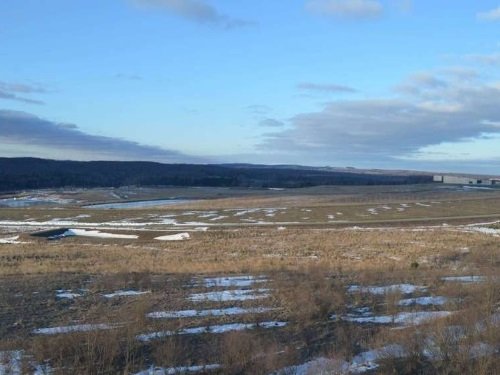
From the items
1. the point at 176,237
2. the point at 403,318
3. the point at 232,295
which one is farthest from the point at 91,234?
the point at 403,318

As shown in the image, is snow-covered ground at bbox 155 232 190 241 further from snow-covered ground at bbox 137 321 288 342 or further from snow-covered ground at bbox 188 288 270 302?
snow-covered ground at bbox 137 321 288 342

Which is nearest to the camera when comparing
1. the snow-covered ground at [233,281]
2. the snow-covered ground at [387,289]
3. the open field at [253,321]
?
the open field at [253,321]

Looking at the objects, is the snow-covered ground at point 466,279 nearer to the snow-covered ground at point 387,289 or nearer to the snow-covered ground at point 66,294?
the snow-covered ground at point 387,289

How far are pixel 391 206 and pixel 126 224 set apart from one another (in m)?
33.5

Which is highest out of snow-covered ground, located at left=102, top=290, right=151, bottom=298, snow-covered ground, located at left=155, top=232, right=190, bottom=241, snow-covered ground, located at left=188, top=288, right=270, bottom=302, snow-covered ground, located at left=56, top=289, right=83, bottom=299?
snow-covered ground, located at left=188, top=288, right=270, bottom=302

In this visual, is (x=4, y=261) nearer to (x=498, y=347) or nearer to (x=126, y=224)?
(x=498, y=347)

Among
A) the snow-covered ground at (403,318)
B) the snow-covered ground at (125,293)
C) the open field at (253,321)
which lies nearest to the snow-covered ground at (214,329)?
the open field at (253,321)

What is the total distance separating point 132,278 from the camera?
1571cm

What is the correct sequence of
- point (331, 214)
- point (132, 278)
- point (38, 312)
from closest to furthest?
point (38, 312)
point (132, 278)
point (331, 214)

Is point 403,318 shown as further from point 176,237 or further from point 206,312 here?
point 176,237

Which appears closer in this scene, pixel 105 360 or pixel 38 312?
pixel 105 360

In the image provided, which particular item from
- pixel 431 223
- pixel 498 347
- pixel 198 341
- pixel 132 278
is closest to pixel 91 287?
pixel 132 278

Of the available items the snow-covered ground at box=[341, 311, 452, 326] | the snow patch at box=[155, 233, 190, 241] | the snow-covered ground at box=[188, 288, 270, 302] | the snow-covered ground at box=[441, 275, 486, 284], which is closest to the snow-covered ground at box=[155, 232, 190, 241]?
the snow patch at box=[155, 233, 190, 241]

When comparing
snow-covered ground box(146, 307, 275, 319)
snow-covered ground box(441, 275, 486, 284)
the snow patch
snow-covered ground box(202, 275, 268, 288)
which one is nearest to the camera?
snow-covered ground box(146, 307, 275, 319)
